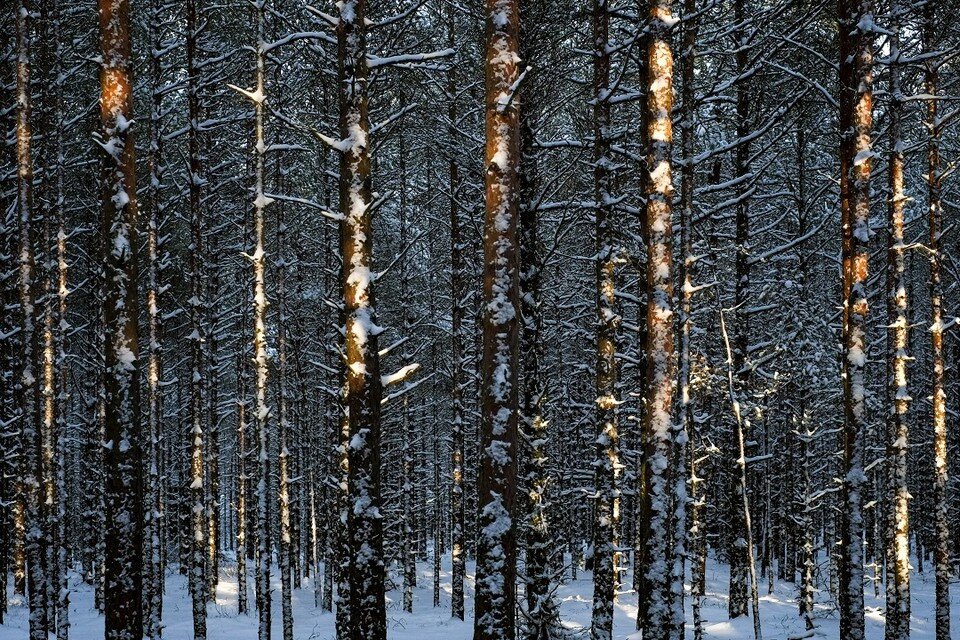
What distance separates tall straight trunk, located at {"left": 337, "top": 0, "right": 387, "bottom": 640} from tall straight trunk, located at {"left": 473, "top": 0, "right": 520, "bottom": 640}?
3.99ft

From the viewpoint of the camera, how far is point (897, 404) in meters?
14.0

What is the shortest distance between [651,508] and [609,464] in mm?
3197

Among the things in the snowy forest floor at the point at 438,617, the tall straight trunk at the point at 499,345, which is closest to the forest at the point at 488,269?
the tall straight trunk at the point at 499,345

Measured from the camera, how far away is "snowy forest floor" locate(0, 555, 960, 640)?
1650cm

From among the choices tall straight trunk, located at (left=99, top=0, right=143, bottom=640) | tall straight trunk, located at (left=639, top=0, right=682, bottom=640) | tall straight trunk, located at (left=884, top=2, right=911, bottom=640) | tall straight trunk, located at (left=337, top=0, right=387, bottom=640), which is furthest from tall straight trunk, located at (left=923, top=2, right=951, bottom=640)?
tall straight trunk, located at (left=99, top=0, right=143, bottom=640)

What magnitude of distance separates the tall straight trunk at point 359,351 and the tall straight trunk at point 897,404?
32.0ft

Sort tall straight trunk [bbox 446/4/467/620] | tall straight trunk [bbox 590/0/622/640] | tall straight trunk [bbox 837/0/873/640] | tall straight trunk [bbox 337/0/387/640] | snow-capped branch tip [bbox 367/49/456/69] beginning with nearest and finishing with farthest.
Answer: tall straight trunk [bbox 337/0/387/640]
snow-capped branch tip [bbox 367/49/456/69]
tall straight trunk [bbox 837/0/873/640]
tall straight trunk [bbox 590/0/622/640]
tall straight trunk [bbox 446/4/467/620]

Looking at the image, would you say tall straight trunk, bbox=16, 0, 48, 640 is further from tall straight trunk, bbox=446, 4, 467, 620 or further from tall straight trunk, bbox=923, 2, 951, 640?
tall straight trunk, bbox=923, 2, 951, 640

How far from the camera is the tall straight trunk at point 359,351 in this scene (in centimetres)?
796

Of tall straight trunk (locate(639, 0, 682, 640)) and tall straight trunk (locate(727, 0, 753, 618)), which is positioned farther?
tall straight trunk (locate(727, 0, 753, 618))

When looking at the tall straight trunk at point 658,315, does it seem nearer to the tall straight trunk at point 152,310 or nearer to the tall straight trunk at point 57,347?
the tall straight trunk at point 152,310

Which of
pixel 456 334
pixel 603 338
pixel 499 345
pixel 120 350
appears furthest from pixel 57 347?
pixel 499 345

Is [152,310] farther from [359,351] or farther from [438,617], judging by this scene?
[438,617]

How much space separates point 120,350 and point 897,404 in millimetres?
13392
